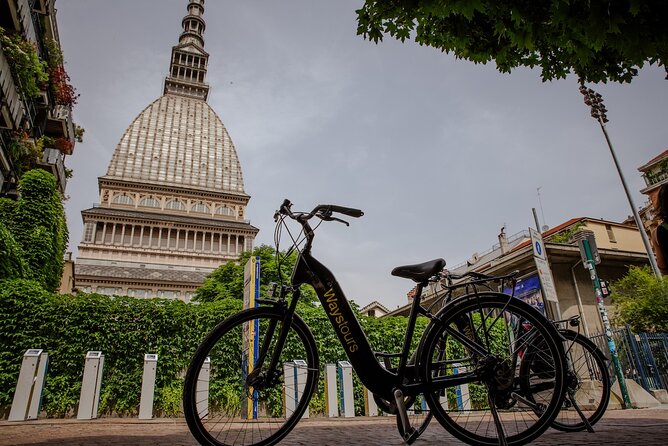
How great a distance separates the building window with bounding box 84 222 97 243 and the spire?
2045 inches

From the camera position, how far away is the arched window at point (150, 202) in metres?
88.2

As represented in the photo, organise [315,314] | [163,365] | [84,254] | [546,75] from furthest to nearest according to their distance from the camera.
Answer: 1. [84,254]
2. [315,314]
3. [163,365]
4. [546,75]

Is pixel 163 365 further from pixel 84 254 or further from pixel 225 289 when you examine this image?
pixel 84 254

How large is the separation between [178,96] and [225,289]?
105m

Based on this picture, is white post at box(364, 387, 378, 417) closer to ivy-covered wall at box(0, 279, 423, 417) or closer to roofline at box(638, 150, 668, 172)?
ivy-covered wall at box(0, 279, 423, 417)

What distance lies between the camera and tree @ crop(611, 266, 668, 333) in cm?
1681

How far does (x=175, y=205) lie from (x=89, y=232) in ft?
53.4

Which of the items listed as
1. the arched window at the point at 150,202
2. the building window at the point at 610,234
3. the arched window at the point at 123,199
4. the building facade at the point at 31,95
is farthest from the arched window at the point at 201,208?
the building window at the point at 610,234

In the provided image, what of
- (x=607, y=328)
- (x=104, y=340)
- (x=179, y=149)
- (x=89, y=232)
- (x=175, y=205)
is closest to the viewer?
(x=607, y=328)

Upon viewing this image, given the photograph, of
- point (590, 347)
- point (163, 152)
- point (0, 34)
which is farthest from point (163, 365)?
point (163, 152)

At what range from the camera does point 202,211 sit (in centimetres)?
9175

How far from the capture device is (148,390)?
27.3 ft

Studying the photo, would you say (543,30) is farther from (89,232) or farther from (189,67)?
(189,67)

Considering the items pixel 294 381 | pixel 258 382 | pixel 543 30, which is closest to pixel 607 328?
pixel 543 30
